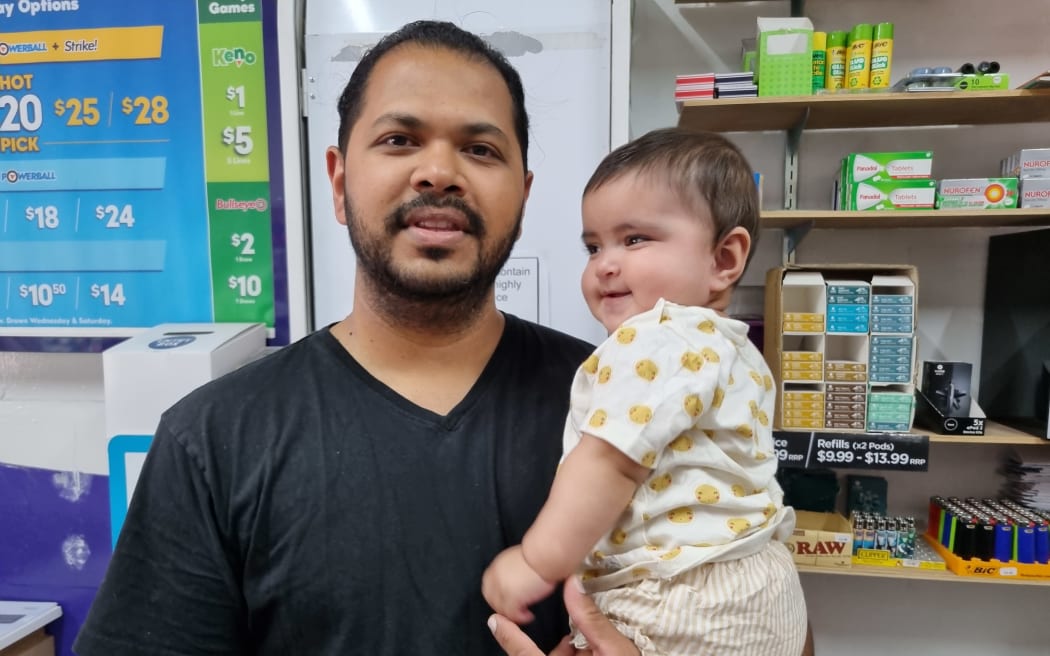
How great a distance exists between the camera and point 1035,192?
160cm

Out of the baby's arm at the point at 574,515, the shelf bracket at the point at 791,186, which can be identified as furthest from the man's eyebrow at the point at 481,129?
the shelf bracket at the point at 791,186

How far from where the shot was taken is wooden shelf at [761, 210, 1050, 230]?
5.13 feet

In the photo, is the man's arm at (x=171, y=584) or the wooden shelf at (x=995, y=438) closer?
the man's arm at (x=171, y=584)

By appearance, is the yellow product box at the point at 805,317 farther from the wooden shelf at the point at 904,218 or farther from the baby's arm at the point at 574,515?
the baby's arm at the point at 574,515

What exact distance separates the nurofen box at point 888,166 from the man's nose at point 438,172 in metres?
1.31

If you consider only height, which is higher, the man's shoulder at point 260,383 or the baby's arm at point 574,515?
the man's shoulder at point 260,383

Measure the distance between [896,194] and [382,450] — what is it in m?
1.57

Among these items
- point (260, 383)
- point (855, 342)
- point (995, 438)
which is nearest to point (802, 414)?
point (855, 342)

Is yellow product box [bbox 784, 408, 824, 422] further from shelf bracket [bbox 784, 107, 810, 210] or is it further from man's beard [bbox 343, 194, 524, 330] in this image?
man's beard [bbox 343, 194, 524, 330]

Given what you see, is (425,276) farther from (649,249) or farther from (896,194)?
(896,194)

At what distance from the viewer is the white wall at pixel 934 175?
192cm

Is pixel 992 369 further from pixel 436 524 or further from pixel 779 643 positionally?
pixel 436 524

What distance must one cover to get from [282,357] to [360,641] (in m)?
0.46

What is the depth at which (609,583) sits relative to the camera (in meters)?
0.77
